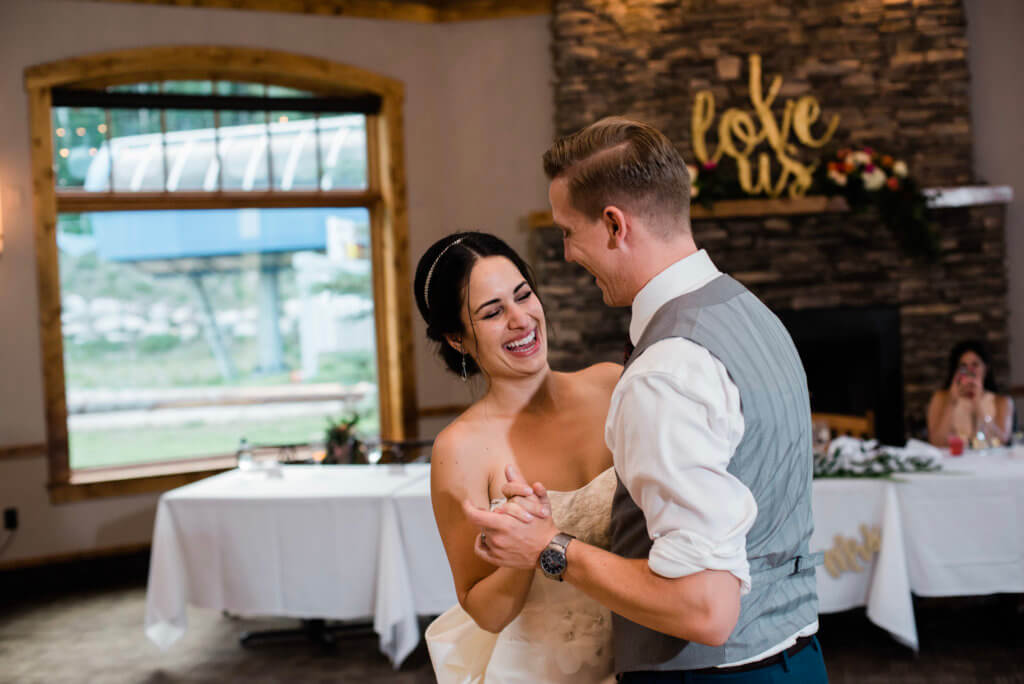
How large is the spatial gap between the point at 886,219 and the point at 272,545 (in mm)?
4521

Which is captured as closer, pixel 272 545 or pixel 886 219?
pixel 272 545

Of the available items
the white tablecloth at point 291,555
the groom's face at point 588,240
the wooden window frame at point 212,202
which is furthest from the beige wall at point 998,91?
the groom's face at point 588,240

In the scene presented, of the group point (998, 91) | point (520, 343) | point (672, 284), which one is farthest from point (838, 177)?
point (672, 284)

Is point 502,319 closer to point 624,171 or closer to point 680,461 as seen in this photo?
Answer: point 624,171

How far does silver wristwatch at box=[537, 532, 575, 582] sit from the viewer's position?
47.9 inches

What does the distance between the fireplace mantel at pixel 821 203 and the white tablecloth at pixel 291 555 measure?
2881 mm

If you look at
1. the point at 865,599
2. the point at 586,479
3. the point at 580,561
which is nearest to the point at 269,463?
the point at 865,599

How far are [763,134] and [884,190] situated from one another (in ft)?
2.93

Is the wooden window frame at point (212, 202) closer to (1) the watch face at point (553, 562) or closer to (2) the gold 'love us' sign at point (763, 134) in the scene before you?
(2) the gold 'love us' sign at point (763, 134)

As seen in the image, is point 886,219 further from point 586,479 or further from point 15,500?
point 15,500

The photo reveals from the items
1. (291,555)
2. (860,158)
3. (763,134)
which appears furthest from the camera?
(763,134)

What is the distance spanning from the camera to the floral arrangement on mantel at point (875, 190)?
5902 millimetres

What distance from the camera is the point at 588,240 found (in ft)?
4.16

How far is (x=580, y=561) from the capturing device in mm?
1194
